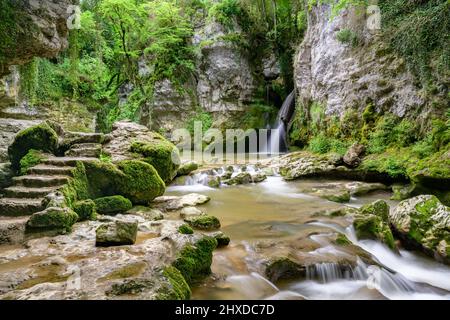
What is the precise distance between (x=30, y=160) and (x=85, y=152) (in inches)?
43.8

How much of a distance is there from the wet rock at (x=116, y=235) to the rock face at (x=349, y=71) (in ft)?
28.3

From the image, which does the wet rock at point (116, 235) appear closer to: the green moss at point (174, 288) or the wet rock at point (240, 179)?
the green moss at point (174, 288)

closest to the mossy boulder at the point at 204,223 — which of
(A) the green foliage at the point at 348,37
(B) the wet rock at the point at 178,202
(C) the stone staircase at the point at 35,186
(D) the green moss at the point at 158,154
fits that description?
(B) the wet rock at the point at 178,202

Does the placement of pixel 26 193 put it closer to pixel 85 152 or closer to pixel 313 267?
pixel 85 152

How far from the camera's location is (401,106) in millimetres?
9219

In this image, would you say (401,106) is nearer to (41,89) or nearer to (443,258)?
(443,258)

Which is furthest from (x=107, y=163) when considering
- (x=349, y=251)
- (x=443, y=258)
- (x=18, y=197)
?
(x=443, y=258)

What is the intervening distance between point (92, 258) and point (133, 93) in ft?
59.5

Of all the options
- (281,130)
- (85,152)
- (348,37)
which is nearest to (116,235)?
(85,152)

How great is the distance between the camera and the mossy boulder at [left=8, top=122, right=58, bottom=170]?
218 inches

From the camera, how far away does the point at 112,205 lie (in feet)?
18.1

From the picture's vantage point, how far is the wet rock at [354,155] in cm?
940

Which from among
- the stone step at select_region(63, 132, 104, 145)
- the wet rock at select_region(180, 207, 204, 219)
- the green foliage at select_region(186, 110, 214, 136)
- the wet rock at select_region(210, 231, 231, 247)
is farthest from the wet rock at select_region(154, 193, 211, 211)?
the green foliage at select_region(186, 110, 214, 136)
